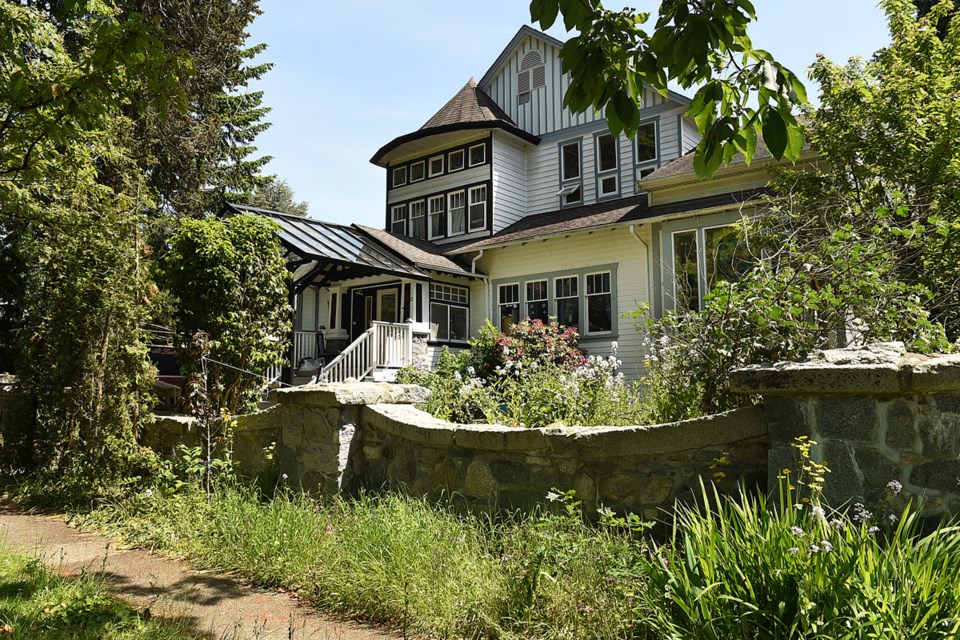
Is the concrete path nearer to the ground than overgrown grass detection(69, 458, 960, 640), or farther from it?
nearer to the ground

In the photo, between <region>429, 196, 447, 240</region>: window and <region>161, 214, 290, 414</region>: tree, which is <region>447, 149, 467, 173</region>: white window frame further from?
<region>161, 214, 290, 414</region>: tree

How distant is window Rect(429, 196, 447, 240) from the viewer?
1920 cm

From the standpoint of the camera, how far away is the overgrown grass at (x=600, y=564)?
2.40 meters

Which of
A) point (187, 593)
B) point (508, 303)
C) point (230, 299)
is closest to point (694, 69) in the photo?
point (187, 593)

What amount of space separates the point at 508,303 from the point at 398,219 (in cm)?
525

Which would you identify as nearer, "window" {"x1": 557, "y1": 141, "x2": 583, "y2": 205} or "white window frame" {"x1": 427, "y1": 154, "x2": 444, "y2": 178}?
"window" {"x1": 557, "y1": 141, "x2": 583, "y2": 205}

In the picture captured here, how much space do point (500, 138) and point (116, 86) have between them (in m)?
14.5

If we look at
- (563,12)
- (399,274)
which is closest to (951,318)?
(563,12)

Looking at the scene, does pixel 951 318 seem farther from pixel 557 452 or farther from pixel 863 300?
pixel 557 452

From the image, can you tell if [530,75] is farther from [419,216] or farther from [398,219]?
[398,219]

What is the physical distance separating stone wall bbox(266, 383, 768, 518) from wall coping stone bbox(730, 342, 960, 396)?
0.26 m

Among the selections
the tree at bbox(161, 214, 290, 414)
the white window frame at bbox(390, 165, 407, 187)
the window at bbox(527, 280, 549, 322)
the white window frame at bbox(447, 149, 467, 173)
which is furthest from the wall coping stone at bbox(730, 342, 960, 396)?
the white window frame at bbox(390, 165, 407, 187)

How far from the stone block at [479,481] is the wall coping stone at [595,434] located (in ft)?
0.46

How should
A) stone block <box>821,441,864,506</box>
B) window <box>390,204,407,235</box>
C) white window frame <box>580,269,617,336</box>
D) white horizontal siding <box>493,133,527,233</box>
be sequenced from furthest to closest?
1. window <box>390,204,407,235</box>
2. white horizontal siding <box>493,133,527,233</box>
3. white window frame <box>580,269,617,336</box>
4. stone block <box>821,441,864,506</box>
